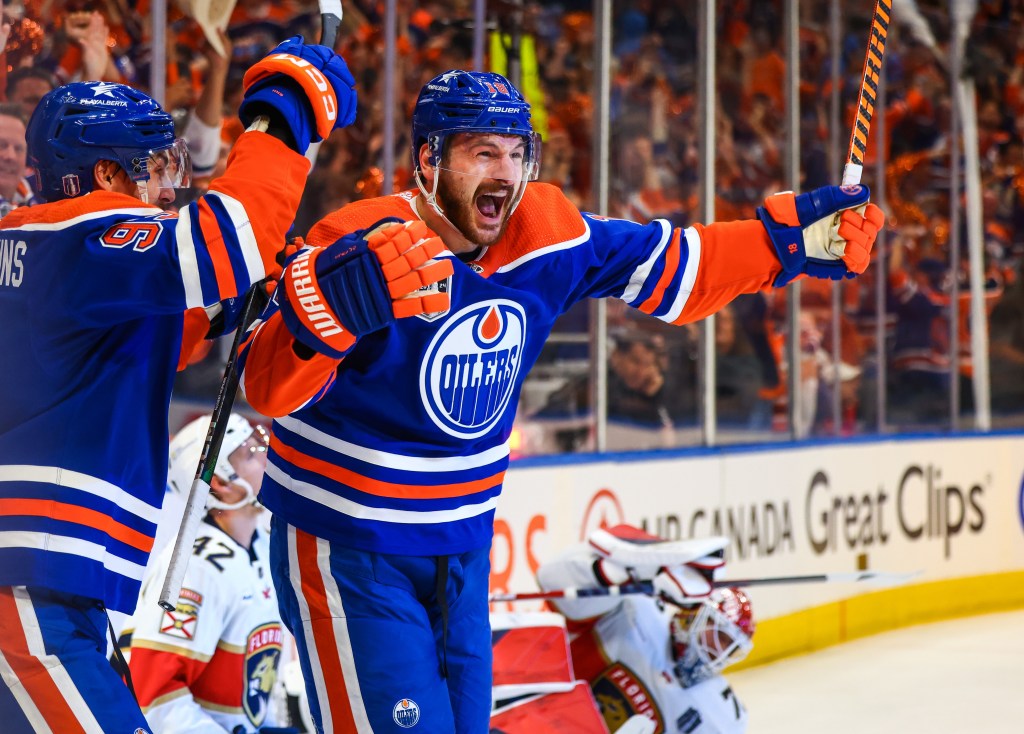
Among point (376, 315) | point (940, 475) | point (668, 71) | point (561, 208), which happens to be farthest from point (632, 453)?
point (376, 315)

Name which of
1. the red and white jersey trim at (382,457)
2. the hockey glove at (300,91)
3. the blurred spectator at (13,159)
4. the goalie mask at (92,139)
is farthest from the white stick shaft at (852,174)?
the blurred spectator at (13,159)

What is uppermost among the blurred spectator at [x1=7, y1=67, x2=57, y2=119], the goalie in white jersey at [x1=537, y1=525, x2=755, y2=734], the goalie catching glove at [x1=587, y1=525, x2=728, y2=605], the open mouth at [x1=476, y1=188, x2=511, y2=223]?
the blurred spectator at [x1=7, y1=67, x2=57, y2=119]

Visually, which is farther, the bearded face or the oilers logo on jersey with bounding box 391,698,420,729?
the bearded face

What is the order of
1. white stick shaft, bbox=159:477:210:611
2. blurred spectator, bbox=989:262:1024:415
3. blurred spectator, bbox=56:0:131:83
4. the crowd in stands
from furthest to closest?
blurred spectator, bbox=989:262:1024:415 → the crowd in stands → blurred spectator, bbox=56:0:131:83 → white stick shaft, bbox=159:477:210:611

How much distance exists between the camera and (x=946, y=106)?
6926mm

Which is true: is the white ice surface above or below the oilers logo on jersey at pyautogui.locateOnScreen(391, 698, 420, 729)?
below

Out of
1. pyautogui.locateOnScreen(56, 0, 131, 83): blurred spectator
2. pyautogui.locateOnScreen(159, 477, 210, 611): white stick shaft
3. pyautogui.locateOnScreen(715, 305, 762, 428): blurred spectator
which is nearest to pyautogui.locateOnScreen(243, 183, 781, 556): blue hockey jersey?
pyautogui.locateOnScreen(159, 477, 210, 611): white stick shaft

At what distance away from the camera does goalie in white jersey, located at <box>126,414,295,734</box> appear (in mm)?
2701

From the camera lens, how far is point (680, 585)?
324 cm

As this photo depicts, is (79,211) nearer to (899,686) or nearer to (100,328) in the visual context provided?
(100,328)

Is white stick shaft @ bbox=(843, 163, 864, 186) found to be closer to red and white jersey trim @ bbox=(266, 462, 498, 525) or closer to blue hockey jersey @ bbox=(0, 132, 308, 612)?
red and white jersey trim @ bbox=(266, 462, 498, 525)

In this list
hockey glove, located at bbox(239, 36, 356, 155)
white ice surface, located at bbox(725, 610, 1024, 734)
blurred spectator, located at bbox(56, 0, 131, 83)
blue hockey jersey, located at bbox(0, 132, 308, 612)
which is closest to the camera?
blue hockey jersey, located at bbox(0, 132, 308, 612)

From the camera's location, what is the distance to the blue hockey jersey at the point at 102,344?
159cm

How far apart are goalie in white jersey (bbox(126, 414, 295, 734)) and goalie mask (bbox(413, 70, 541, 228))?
921mm
